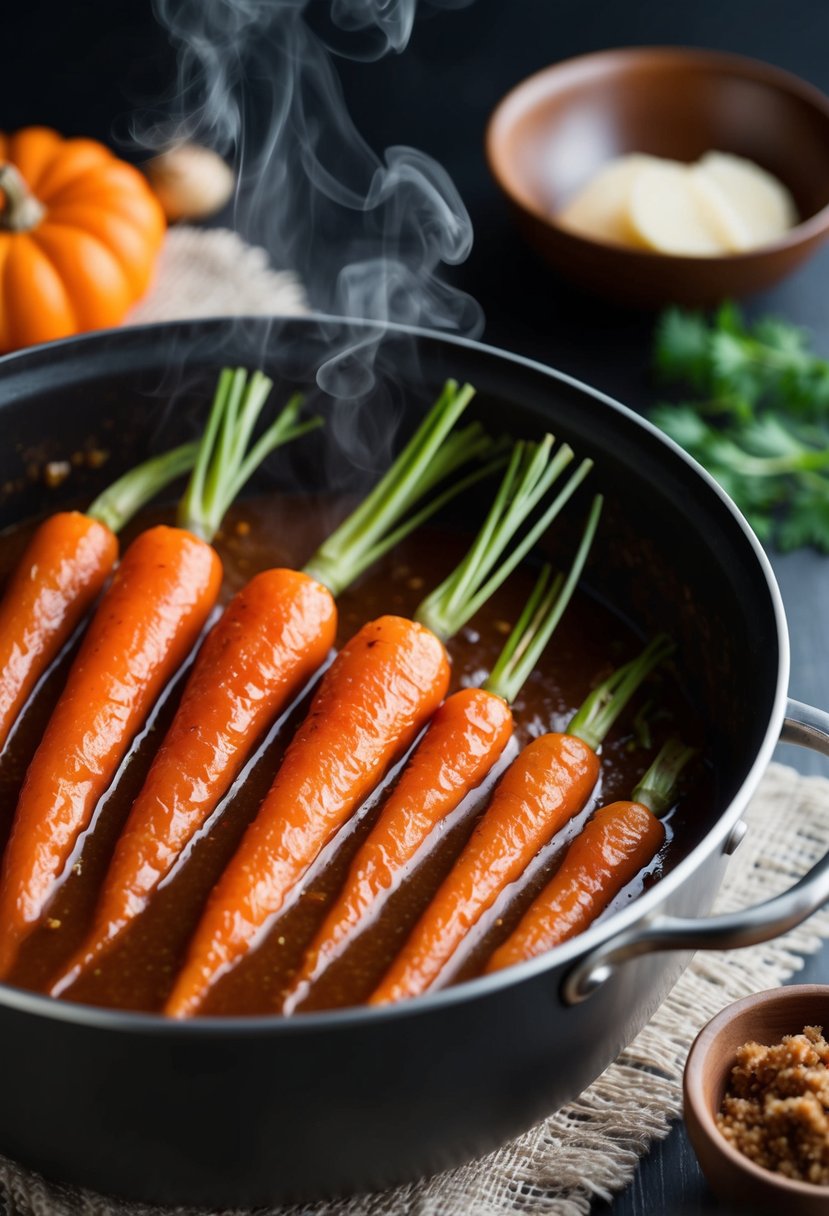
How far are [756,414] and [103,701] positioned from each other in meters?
1.54

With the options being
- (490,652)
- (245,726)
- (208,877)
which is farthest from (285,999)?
(490,652)

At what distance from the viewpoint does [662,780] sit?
5.56ft

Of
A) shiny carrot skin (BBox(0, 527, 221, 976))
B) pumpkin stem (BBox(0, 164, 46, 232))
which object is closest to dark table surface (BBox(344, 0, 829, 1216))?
pumpkin stem (BBox(0, 164, 46, 232))

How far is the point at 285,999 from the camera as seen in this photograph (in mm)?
1420

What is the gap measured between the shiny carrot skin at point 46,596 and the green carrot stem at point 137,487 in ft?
0.16

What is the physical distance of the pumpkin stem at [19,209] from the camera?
2521mm

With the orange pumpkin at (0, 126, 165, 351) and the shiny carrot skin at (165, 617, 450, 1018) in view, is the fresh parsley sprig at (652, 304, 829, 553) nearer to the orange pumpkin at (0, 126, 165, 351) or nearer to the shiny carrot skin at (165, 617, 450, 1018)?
the shiny carrot skin at (165, 617, 450, 1018)

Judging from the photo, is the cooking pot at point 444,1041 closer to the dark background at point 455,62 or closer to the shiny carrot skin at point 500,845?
the shiny carrot skin at point 500,845

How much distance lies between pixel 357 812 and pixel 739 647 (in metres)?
0.53

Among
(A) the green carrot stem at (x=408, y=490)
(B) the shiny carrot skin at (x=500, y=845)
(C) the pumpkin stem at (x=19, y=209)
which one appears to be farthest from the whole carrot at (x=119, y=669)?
(C) the pumpkin stem at (x=19, y=209)

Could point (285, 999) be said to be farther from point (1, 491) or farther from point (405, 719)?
point (1, 491)

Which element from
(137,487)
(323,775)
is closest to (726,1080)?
(323,775)

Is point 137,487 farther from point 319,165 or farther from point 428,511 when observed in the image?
point 319,165

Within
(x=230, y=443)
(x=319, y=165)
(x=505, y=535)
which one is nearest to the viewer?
(x=505, y=535)
